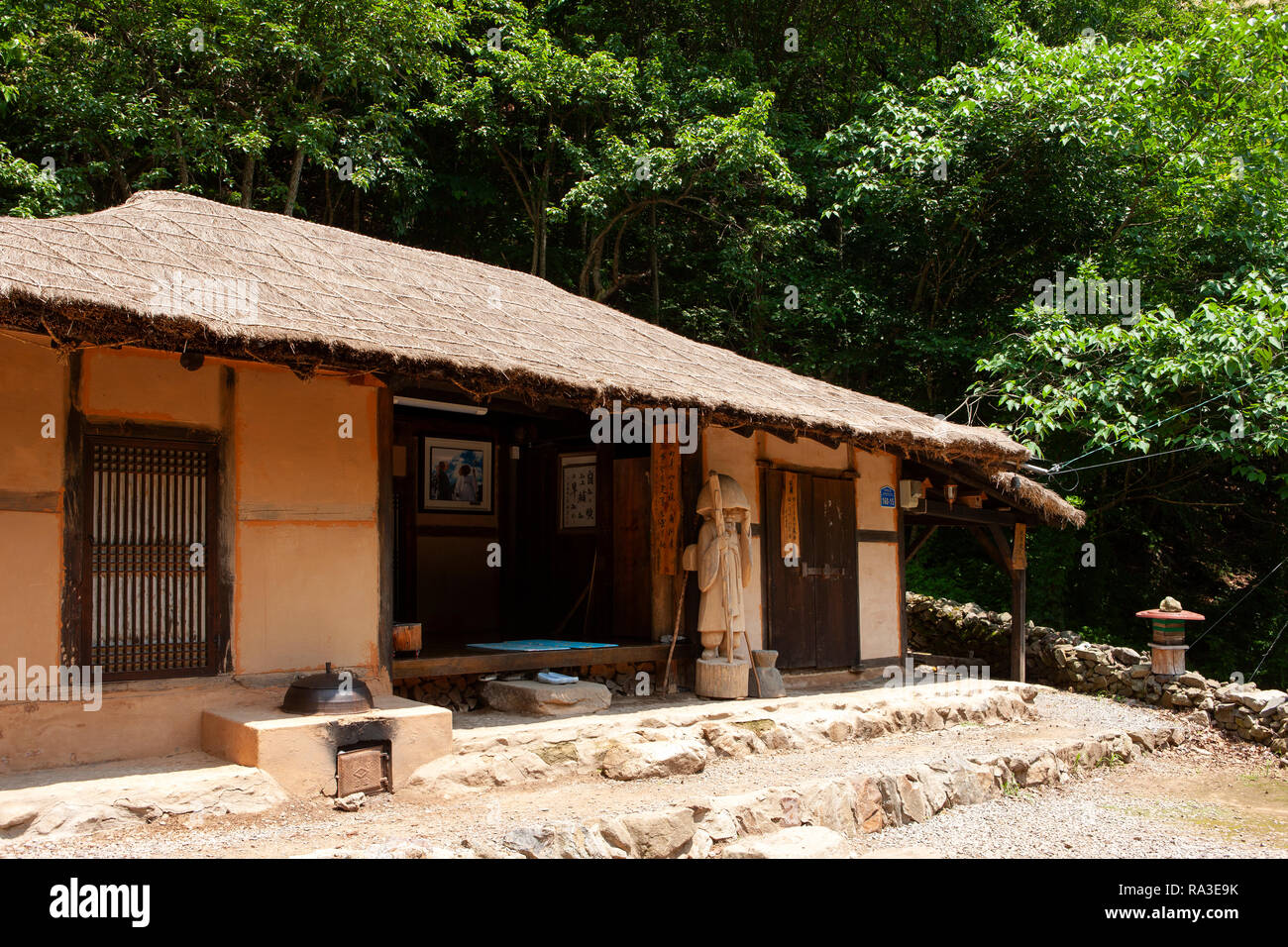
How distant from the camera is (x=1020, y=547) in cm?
1145

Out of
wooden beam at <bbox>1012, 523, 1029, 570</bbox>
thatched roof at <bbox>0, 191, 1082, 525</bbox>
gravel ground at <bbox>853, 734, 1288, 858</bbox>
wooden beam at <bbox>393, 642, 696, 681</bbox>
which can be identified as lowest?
gravel ground at <bbox>853, 734, 1288, 858</bbox>

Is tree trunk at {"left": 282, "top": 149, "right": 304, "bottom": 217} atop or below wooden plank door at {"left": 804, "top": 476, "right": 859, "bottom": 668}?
atop

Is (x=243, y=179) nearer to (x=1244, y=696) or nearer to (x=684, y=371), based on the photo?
(x=684, y=371)

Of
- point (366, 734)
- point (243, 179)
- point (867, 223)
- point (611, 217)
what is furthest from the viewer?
point (867, 223)

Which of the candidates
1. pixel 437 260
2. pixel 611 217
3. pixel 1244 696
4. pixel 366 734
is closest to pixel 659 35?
pixel 611 217

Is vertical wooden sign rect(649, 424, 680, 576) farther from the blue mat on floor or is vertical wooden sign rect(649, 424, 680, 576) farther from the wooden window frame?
the wooden window frame

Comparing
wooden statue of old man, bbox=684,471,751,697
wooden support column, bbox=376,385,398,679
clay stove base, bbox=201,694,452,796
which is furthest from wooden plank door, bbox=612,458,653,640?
clay stove base, bbox=201,694,452,796

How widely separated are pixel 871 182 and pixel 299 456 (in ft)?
36.3

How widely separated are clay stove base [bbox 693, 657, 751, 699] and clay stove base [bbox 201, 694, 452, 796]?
259 cm

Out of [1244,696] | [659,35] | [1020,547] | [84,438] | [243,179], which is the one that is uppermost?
[659,35]

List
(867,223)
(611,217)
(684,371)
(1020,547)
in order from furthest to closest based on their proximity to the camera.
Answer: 1. (867,223)
2. (611,217)
3. (1020,547)
4. (684,371)

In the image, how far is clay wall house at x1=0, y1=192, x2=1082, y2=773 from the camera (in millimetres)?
5105

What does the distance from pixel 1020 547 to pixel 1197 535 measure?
6.19 meters

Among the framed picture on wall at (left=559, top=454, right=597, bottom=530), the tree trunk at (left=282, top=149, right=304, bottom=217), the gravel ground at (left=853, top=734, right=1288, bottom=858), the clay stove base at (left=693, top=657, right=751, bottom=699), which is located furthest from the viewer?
the tree trunk at (left=282, top=149, right=304, bottom=217)
